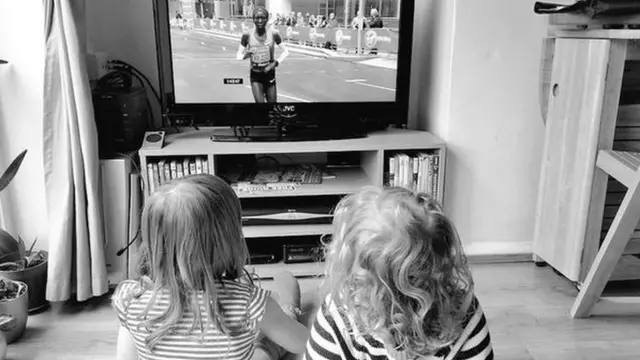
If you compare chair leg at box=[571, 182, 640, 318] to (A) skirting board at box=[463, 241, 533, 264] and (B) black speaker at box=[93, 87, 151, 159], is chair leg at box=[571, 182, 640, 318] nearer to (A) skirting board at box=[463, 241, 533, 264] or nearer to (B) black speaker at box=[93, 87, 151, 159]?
(A) skirting board at box=[463, 241, 533, 264]

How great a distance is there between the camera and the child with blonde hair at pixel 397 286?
89cm

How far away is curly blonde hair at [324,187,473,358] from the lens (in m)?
0.89

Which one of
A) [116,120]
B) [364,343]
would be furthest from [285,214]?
[364,343]

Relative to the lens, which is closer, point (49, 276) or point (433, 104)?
point (49, 276)

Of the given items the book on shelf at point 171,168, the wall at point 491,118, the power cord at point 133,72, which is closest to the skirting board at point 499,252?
the wall at point 491,118

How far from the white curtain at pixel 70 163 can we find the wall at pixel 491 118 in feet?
4.43

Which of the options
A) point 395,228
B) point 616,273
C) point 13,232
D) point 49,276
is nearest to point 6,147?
point 13,232

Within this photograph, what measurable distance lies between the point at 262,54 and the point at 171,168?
573mm

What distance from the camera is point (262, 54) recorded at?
2289 mm

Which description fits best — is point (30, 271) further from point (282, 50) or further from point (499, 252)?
point (499, 252)

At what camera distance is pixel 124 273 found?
2.13m

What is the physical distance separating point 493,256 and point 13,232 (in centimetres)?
189

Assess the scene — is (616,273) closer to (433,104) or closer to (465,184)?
(465,184)

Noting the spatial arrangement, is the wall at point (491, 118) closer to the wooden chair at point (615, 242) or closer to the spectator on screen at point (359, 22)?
the spectator on screen at point (359, 22)
